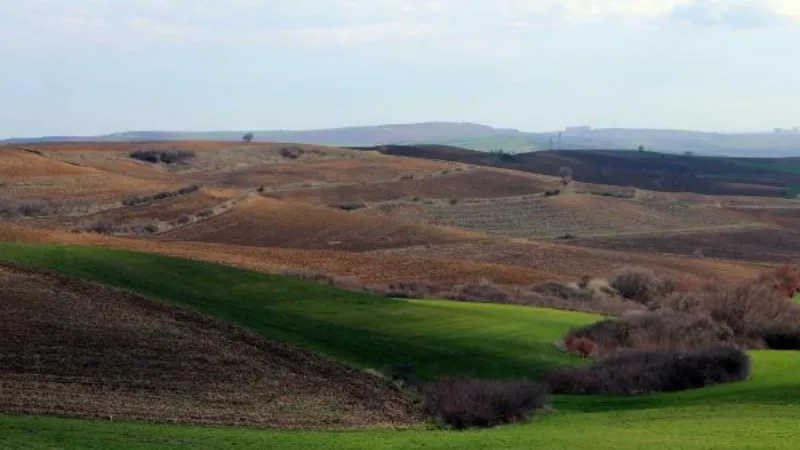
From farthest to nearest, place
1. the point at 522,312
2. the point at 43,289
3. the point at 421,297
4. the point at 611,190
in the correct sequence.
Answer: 1. the point at 611,190
2. the point at 421,297
3. the point at 522,312
4. the point at 43,289

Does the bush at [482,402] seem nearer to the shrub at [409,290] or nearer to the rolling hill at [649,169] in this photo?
the shrub at [409,290]

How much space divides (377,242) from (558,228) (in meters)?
22.0

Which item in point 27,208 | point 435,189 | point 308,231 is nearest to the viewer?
point 308,231

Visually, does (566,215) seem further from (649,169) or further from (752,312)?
(649,169)

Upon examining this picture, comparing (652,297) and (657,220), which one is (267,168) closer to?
(657,220)

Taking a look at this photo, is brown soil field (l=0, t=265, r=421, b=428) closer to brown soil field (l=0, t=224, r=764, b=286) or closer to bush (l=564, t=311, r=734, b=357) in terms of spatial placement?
bush (l=564, t=311, r=734, b=357)

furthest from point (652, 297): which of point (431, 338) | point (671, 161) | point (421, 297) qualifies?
point (671, 161)

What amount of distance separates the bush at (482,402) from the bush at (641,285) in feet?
96.2

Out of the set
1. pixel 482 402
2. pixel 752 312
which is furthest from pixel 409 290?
pixel 482 402

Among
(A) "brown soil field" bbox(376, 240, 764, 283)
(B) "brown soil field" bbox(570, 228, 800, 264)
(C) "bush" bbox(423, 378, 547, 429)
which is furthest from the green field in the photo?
(B) "brown soil field" bbox(570, 228, 800, 264)

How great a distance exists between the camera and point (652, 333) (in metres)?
48.5

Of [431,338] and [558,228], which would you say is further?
[558,228]

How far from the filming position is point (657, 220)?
341ft

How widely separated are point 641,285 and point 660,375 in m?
24.5
